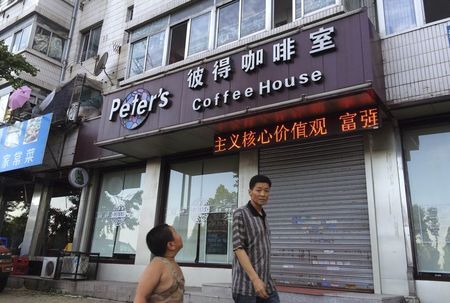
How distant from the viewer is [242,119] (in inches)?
305

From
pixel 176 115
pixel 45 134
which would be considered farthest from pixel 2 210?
pixel 176 115

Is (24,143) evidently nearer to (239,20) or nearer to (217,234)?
(217,234)

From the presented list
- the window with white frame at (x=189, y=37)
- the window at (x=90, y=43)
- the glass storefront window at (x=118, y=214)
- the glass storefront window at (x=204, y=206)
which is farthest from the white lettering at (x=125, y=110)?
the window at (x=90, y=43)

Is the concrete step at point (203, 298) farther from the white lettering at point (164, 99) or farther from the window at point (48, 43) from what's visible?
the window at point (48, 43)

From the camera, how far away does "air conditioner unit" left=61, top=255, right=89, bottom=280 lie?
33.4 feet

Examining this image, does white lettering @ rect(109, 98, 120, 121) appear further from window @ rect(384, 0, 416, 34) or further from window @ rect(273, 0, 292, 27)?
window @ rect(384, 0, 416, 34)

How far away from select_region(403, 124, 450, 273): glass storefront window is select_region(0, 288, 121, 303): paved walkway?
257 inches

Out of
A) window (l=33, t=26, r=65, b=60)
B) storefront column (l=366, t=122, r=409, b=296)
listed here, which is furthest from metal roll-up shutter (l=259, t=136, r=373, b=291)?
window (l=33, t=26, r=65, b=60)

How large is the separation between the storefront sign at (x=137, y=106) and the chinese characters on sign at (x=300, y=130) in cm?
164

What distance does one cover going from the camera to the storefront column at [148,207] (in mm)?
10141

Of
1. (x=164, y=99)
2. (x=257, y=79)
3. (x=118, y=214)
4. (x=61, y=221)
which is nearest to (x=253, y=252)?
(x=257, y=79)

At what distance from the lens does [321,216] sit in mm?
7590

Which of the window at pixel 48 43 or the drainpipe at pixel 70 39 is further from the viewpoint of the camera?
the drainpipe at pixel 70 39

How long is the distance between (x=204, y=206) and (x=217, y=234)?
2.69ft
